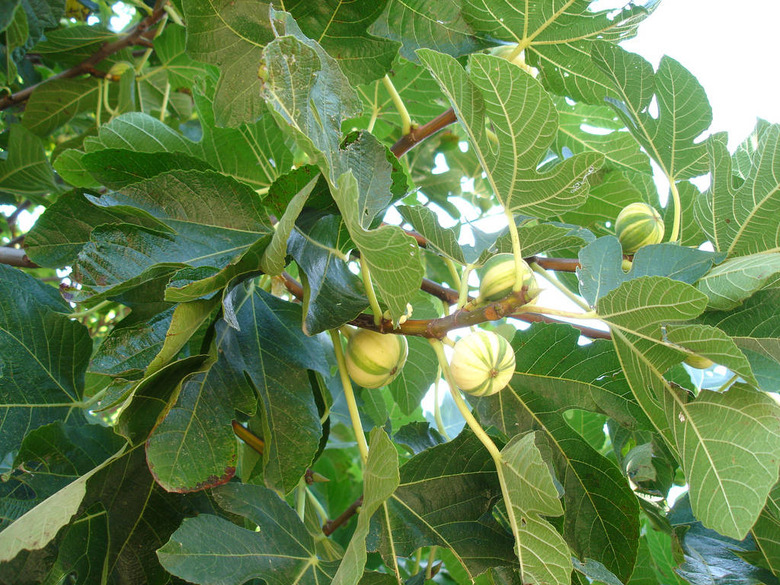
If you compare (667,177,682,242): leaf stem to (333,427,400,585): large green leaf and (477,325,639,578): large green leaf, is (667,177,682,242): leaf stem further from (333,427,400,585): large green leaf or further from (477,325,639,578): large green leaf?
(333,427,400,585): large green leaf

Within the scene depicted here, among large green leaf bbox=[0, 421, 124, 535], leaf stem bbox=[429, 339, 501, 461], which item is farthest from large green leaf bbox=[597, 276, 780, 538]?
large green leaf bbox=[0, 421, 124, 535]

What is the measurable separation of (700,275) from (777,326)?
0.48 feet

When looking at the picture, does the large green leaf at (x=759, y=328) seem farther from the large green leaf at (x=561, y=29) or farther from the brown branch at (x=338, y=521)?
the brown branch at (x=338, y=521)

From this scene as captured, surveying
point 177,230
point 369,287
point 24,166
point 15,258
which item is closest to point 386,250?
point 369,287

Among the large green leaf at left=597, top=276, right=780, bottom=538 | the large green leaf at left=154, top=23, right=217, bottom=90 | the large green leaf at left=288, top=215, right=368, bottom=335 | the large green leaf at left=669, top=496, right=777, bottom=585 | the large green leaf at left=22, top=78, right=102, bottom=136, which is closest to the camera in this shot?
the large green leaf at left=597, top=276, right=780, bottom=538

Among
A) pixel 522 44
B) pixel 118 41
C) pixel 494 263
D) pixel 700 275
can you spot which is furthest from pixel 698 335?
pixel 118 41

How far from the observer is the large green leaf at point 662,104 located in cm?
118

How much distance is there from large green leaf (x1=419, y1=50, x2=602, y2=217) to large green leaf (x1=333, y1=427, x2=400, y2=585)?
453 mm

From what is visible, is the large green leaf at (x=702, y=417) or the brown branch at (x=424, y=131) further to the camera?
the brown branch at (x=424, y=131)

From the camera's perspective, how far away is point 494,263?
3.43 feet

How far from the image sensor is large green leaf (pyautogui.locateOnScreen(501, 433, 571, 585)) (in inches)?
35.6

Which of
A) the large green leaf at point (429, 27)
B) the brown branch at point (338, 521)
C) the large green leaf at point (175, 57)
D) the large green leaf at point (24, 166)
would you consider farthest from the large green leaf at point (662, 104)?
the large green leaf at point (24, 166)

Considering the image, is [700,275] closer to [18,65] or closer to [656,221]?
[656,221]

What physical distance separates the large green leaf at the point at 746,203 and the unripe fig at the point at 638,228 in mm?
124
